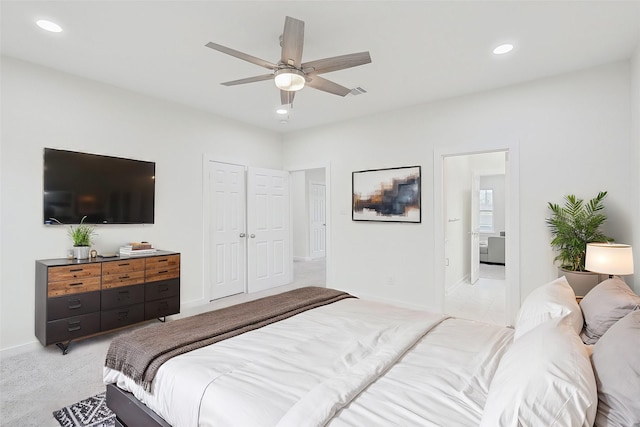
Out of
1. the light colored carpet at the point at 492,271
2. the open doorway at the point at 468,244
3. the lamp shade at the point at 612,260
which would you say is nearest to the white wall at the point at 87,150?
the open doorway at the point at 468,244

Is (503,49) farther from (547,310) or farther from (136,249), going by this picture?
(136,249)

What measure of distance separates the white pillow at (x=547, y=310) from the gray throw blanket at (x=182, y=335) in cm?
138

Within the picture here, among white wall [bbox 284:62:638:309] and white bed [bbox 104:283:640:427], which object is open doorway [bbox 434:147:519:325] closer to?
white wall [bbox 284:62:638:309]

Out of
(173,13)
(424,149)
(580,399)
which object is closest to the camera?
(580,399)

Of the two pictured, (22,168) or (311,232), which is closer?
(22,168)

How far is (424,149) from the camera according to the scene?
4.30 metres

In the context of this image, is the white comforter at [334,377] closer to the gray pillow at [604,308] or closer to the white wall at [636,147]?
the gray pillow at [604,308]

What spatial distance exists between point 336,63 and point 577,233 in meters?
2.82

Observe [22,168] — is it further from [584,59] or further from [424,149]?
[584,59]

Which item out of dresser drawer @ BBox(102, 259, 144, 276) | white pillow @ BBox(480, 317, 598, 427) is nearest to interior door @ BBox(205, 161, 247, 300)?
dresser drawer @ BBox(102, 259, 144, 276)

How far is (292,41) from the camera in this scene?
6.80ft

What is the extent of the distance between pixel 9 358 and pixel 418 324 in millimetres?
3565

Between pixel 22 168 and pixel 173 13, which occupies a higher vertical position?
pixel 173 13

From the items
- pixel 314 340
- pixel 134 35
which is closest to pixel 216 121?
pixel 134 35
